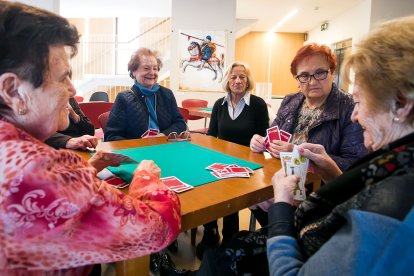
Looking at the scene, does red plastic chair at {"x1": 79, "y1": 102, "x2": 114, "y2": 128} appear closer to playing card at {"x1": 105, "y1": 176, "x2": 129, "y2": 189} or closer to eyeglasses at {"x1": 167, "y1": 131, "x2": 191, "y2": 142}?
eyeglasses at {"x1": 167, "y1": 131, "x2": 191, "y2": 142}

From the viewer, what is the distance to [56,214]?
1.99ft

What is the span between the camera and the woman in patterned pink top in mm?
598

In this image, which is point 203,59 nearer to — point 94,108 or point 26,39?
point 94,108

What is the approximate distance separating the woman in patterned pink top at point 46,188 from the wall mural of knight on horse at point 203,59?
559cm

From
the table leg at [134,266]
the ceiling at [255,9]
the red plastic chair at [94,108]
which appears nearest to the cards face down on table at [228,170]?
the table leg at [134,266]

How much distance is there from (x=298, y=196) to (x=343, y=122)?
0.83m

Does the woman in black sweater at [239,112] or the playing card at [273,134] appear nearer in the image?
the playing card at [273,134]

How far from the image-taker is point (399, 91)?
0.75 meters

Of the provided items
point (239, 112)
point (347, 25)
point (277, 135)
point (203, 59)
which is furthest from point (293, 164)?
point (347, 25)

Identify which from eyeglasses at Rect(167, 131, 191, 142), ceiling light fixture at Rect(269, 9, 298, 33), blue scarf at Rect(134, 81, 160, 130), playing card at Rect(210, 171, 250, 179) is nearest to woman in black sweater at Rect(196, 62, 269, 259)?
blue scarf at Rect(134, 81, 160, 130)

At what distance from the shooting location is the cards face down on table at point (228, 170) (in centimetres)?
135

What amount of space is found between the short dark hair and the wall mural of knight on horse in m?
5.66

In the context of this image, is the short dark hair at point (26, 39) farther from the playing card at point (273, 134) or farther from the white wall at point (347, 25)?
the white wall at point (347, 25)

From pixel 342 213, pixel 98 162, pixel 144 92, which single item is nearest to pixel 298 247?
pixel 342 213
